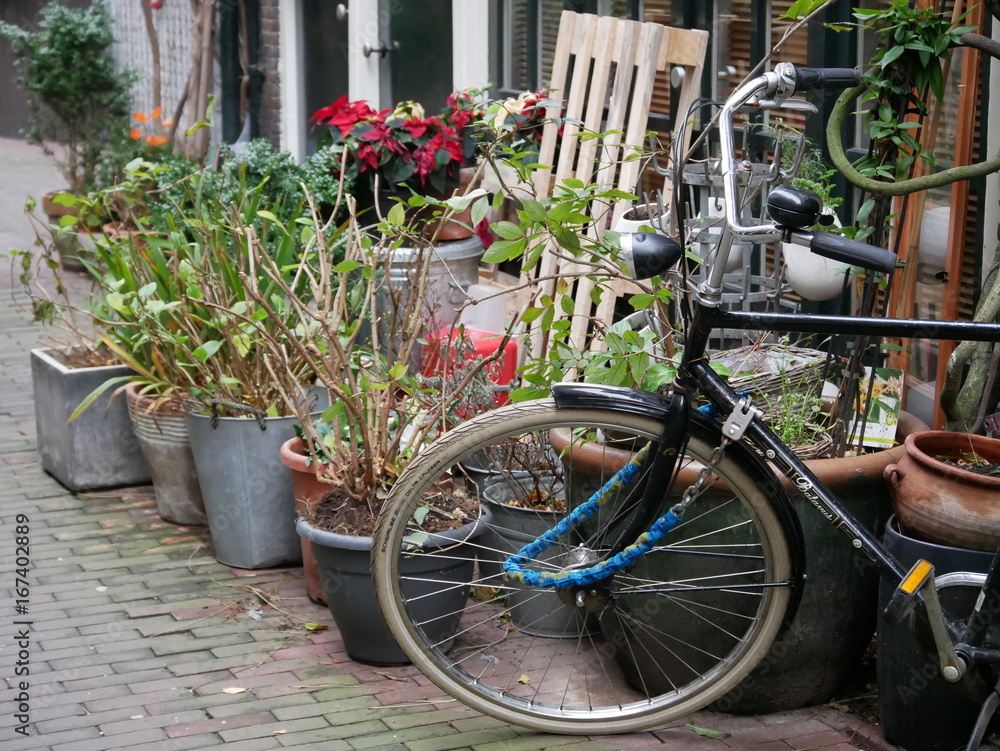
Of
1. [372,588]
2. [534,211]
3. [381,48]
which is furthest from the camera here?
[381,48]

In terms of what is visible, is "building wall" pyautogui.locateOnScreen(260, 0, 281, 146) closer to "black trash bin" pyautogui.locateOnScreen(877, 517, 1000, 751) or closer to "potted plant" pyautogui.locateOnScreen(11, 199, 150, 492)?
"potted plant" pyautogui.locateOnScreen(11, 199, 150, 492)

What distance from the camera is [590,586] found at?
3.08m

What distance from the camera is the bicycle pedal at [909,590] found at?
286 centimetres

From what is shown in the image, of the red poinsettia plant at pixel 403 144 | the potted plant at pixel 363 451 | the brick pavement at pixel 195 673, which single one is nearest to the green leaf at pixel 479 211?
the potted plant at pixel 363 451

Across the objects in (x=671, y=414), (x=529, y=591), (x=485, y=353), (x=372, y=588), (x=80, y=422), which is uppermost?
(x=671, y=414)

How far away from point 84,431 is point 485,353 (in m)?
1.68

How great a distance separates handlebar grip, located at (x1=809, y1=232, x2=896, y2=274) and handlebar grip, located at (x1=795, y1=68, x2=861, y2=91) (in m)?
0.39

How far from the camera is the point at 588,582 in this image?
306cm

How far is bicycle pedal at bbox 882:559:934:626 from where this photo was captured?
2863 mm

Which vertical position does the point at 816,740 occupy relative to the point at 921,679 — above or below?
below

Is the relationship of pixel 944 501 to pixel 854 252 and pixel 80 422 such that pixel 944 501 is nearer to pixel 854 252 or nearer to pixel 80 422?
pixel 854 252

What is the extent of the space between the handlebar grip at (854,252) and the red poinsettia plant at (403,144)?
341 centimetres

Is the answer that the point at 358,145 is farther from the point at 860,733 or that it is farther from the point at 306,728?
the point at 860,733

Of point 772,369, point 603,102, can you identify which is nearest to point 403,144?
point 603,102
